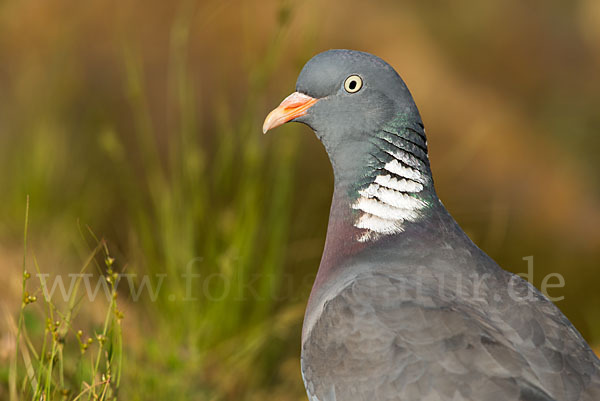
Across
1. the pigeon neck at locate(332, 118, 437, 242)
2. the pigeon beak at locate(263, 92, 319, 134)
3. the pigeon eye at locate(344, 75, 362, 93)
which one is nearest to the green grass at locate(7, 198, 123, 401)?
the pigeon beak at locate(263, 92, 319, 134)

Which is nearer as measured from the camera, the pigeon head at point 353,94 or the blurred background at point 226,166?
the pigeon head at point 353,94

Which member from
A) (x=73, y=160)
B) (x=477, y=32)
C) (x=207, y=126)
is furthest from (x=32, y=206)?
(x=477, y=32)

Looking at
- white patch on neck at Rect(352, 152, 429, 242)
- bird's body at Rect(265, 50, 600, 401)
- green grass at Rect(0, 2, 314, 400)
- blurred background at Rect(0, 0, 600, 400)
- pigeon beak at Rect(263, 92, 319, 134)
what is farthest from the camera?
blurred background at Rect(0, 0, 600, 400)

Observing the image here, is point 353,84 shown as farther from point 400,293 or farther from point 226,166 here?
point 226,166

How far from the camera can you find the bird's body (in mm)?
2232

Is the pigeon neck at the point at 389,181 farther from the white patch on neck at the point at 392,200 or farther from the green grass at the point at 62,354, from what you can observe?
the green grass at the point at 62,354

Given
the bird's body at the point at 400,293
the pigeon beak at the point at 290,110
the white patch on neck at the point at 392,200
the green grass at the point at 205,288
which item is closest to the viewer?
the bird's body at the point at 400,293

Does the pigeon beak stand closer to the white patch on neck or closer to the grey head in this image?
the grey head

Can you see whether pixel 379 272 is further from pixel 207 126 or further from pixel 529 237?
pixel 207 126

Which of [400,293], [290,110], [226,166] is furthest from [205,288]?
[400,293]

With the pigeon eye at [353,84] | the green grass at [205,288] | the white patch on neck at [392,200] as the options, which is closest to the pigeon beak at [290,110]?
the pigeon eye at [353,84]

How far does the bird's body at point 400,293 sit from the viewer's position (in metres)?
2.23

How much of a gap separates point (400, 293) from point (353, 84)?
0.83m

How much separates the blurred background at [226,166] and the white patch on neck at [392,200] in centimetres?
96
